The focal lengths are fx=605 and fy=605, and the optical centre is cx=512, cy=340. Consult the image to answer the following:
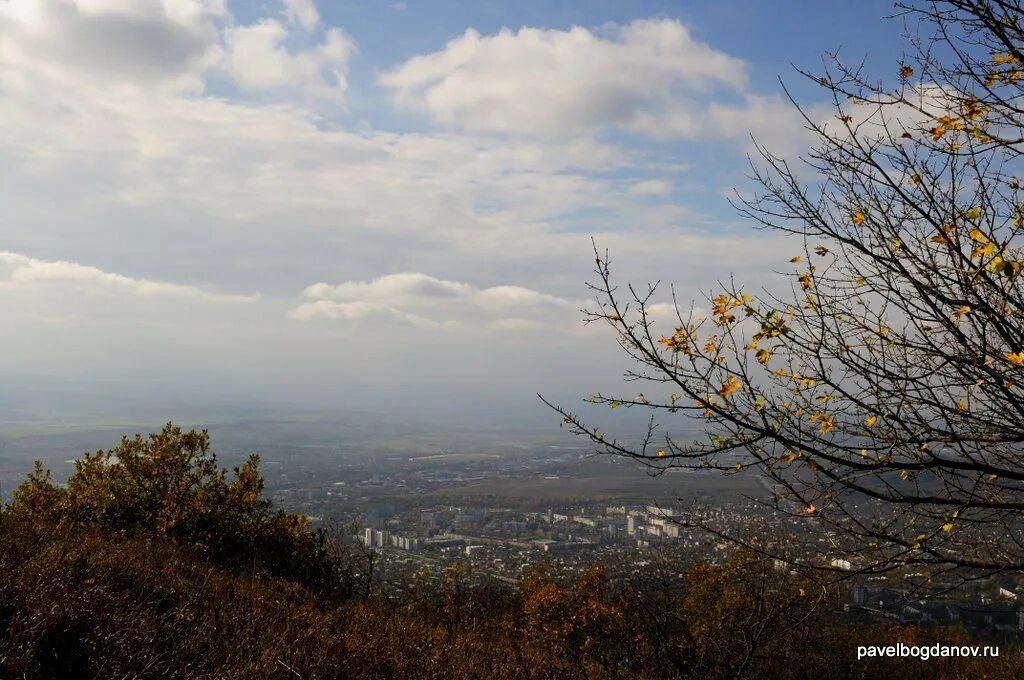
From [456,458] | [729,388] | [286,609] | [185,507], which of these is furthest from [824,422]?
[456,458]

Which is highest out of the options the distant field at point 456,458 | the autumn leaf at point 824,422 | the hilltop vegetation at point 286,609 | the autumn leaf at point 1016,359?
the autumn leaf at point 1016,359

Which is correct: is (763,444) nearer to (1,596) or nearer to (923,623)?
(1,596)

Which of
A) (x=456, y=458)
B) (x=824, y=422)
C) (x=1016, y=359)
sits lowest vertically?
(x=456, y=458)

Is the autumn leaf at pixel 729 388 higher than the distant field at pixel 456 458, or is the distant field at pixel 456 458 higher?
the autumn leaf at pixel 729 388

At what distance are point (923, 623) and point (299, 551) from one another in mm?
19855

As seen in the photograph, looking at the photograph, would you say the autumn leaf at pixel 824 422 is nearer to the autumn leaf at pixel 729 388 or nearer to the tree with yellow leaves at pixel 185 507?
the autumn leaf at pixel 729 388

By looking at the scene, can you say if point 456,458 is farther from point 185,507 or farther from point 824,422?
point 824,422

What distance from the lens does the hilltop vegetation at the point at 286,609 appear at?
15.6 ft

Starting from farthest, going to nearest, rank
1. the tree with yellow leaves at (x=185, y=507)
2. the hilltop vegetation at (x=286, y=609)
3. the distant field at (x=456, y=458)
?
the distant field at (x=456, y=458)
the tree with yellow leaves at (x=185, y=507)
the hilltop vegetation at (x=286, y=609)

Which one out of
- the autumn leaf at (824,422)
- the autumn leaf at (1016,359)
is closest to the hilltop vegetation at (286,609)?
the autumn leaf at (824,422)

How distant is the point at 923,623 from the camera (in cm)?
1978

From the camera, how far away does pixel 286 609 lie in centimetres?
704

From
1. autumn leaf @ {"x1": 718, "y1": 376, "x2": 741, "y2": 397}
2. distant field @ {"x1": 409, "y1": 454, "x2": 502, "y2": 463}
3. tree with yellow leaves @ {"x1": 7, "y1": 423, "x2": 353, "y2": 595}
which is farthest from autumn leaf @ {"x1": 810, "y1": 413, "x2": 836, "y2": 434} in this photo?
distant field @ {"x1": 409, "y1": 454, "x2": 502, "y2": 463}

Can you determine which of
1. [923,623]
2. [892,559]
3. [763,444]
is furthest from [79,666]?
[923,623]
